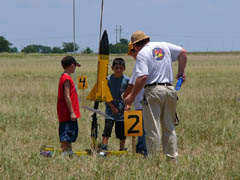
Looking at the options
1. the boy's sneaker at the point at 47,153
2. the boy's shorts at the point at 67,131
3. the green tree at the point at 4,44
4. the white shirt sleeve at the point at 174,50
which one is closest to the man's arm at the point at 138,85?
the white shirt sleeve at the point at 174,50

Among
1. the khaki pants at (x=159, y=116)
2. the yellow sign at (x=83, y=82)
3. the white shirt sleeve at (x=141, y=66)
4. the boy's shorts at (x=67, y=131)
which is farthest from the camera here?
the yellow sign at (x=83, y=82)

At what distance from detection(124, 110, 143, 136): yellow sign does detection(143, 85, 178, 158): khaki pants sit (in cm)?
18

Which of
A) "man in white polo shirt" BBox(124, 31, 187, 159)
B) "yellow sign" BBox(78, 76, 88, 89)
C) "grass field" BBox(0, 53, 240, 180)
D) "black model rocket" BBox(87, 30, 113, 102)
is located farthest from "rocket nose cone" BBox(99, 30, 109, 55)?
"yellow sign" BBox(78, 76, 88, 89)

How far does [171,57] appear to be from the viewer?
568 cm

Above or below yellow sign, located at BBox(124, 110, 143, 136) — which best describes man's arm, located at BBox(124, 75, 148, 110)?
above

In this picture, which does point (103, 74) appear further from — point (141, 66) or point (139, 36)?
point (141, 66)

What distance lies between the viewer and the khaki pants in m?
5.48

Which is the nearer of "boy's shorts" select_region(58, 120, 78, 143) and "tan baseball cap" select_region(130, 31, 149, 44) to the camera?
"tan baseball cap" select_region(130, 31, 149, 44)

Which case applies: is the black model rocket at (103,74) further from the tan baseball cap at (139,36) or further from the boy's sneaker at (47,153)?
the boy's sneaker at (47,153)

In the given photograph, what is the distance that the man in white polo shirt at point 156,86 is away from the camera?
5.38m

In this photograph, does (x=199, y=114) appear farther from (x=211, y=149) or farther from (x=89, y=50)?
(x=89, y=50)

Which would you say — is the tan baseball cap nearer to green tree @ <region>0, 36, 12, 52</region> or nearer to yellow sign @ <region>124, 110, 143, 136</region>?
yellow sign @ <region>124, 110, 143, 136</region>

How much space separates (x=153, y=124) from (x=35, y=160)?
157cm

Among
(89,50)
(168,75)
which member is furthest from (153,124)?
(89,50)
